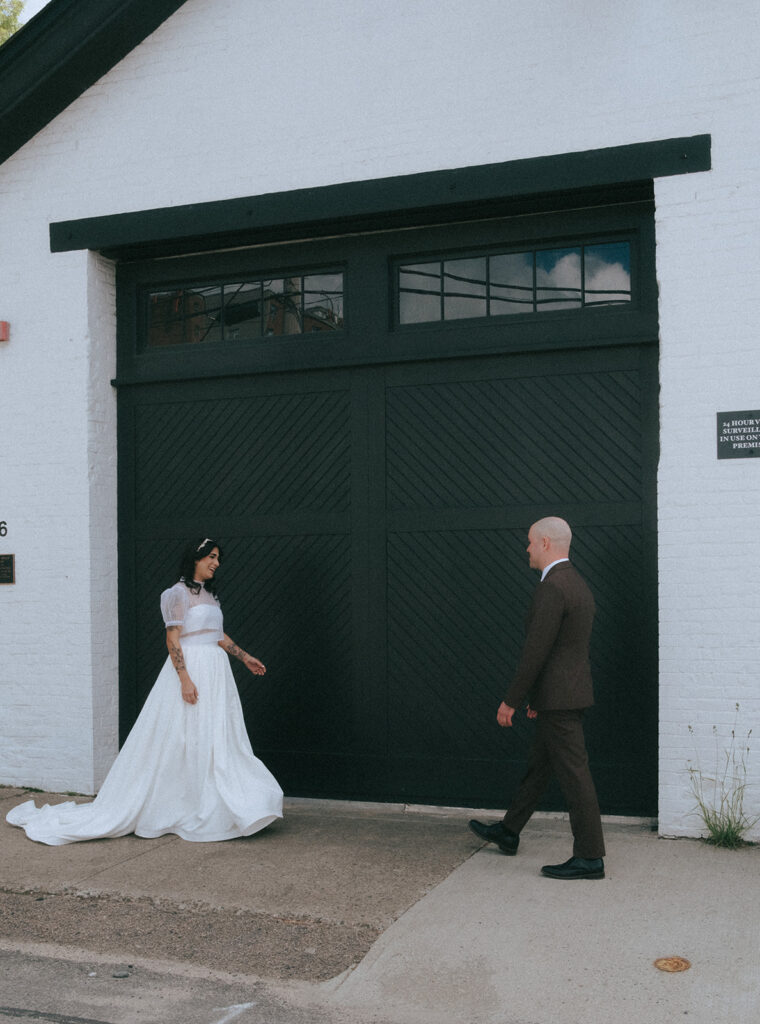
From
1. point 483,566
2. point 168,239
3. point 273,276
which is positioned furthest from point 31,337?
point 483,566

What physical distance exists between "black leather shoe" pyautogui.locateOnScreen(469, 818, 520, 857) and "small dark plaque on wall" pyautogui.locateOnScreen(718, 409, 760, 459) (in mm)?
2437

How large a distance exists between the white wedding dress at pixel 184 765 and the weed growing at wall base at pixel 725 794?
7.89 feet

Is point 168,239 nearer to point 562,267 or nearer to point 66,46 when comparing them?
point 66,46

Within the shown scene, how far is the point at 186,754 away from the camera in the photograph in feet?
21.1

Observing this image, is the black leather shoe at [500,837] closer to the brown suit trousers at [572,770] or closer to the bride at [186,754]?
the brown suit trousers at [572,770]

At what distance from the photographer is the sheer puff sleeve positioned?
6.46m

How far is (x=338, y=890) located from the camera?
5258mm

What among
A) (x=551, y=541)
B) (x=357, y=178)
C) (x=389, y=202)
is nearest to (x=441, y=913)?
(x=551, y=541)

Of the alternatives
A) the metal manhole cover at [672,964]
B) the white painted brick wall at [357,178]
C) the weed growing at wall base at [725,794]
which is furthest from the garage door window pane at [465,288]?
the metal manhole cover at [672,964]

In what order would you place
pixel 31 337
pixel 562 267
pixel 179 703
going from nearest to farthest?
pixel 179 703, pixel 562 267, pixel 31 337

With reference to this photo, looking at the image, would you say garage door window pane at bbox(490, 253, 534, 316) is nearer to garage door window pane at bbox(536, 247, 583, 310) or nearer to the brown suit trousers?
garage door window pane at bbox(536, 247, 583, 310)

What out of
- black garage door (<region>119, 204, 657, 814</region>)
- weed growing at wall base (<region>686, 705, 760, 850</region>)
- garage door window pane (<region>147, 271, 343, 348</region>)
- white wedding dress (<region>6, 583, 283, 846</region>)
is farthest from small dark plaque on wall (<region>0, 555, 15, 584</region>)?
weed growing at wall base (<region>686, 705, 760, 850</region>)

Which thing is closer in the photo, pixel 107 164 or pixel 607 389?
pixel 607 389

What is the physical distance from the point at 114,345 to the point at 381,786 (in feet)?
12.2
